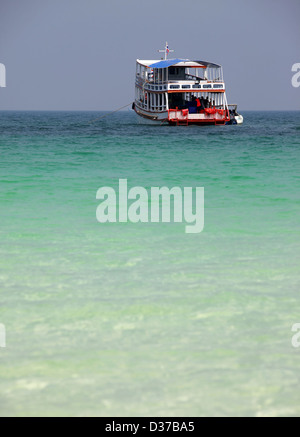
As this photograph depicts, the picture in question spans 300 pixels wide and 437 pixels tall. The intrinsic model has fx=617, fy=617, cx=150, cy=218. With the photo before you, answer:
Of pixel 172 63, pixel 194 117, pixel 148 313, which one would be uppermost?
pixel 172 63

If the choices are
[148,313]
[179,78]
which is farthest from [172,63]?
[148,313]

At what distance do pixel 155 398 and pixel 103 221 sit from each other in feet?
20.6

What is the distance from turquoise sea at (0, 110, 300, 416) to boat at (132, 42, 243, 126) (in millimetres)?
40233

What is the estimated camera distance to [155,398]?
3713 mm

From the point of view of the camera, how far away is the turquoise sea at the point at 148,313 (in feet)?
12.3

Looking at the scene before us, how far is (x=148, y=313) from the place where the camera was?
5207 mm

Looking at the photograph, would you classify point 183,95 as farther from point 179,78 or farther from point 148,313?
point 148,313

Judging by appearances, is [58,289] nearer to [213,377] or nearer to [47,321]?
[47,321]

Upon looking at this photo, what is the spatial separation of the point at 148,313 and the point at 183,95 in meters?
49.8

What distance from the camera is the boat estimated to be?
5094 centimetres

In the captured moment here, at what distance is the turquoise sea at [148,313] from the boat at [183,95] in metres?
40.2

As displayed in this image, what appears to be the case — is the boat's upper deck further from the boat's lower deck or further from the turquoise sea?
the turquoise sea
